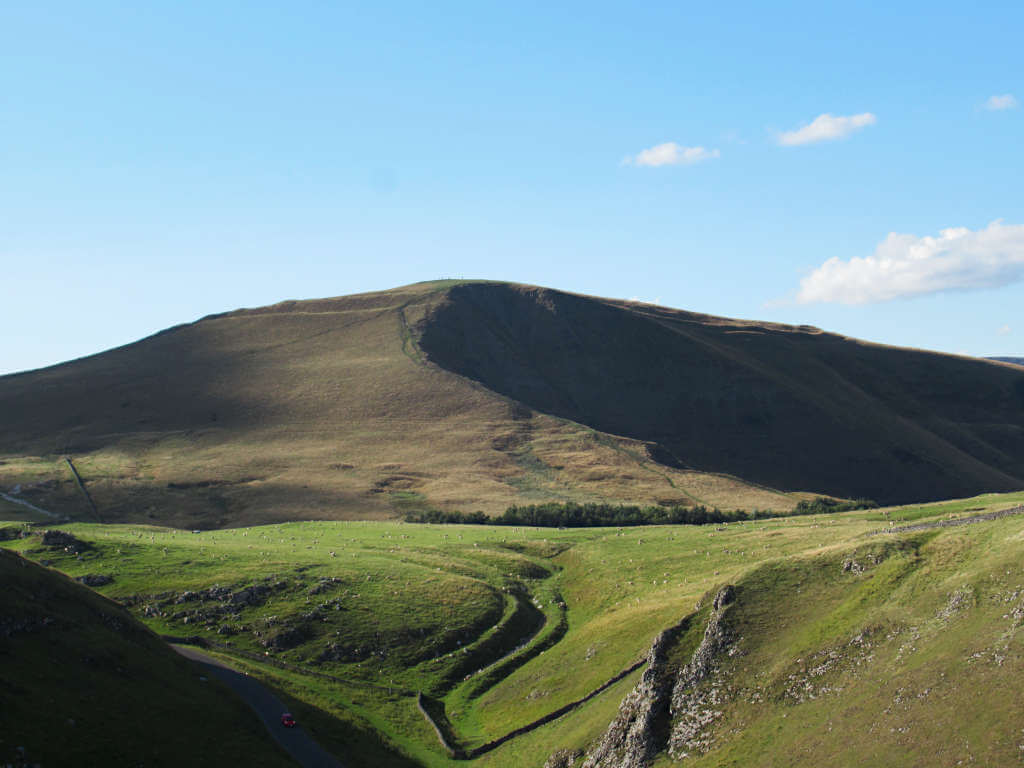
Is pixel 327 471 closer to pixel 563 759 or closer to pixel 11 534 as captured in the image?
pixel 11 534

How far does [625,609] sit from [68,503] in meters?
113

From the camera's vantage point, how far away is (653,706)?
41.7 metres

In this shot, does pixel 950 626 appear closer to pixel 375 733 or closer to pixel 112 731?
pixel 375 733

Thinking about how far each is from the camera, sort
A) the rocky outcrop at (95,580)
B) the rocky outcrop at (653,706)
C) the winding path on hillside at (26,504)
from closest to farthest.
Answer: the rocky outcrop at (653,706) → the rocky outcrop at (95,580) → the winding path on hillside at (26,504)

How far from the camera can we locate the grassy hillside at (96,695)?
3959 cm

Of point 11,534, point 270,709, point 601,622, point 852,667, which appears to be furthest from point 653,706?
point 11,534

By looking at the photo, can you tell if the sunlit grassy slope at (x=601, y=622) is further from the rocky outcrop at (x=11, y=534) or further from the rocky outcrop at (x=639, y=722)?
Answer: the rocky outcrop at (x=11, y=534)

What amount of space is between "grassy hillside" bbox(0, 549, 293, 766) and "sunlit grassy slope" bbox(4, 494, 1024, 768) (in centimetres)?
754

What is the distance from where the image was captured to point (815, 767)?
110 ft

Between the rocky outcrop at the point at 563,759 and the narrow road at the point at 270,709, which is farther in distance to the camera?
the narrow road at the point at 270,709

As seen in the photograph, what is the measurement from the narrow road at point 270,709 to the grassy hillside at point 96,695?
51.0 inches

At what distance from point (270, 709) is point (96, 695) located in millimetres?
11337

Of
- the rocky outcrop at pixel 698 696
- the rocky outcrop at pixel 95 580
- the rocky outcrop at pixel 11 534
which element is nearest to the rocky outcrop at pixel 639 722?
the rocky outcrop at pixel 698 696

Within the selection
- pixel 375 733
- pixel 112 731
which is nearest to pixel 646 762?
pixel 375 733
